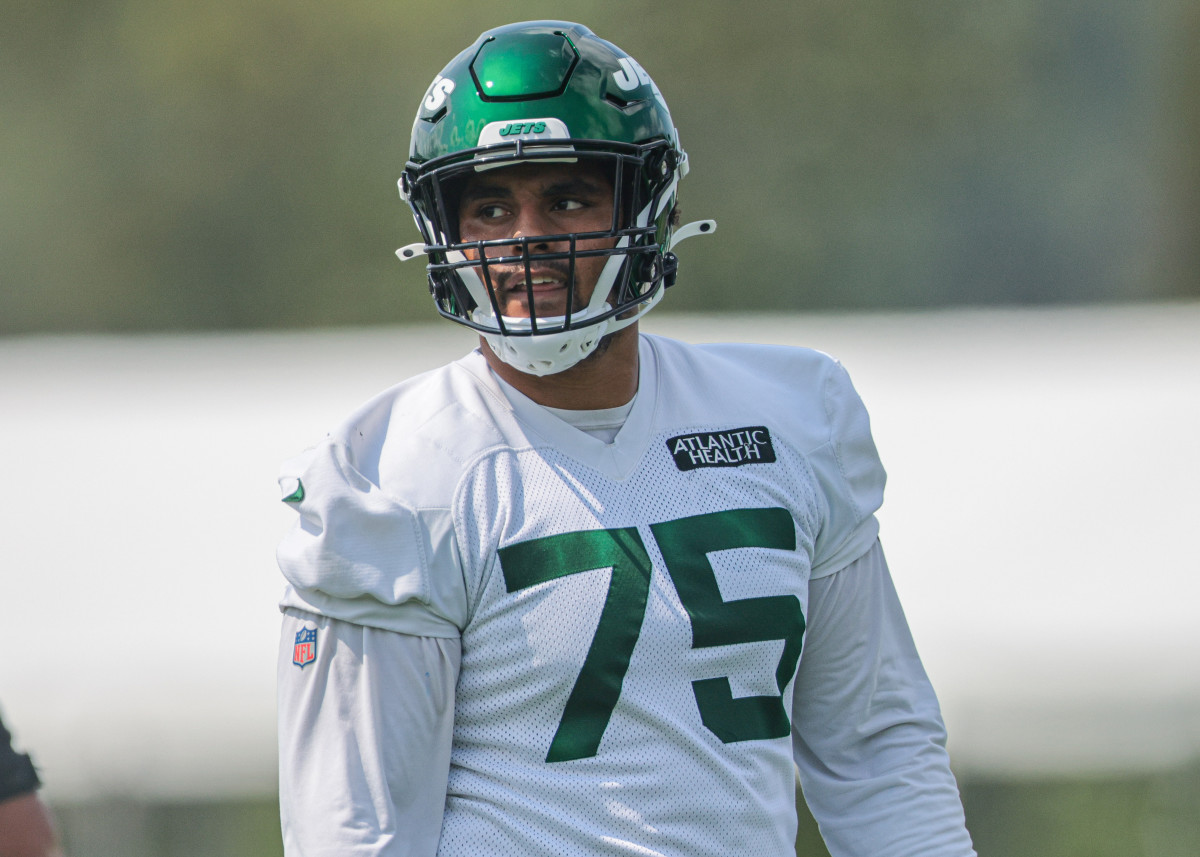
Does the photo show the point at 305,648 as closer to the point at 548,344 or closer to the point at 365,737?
the point at 365,737

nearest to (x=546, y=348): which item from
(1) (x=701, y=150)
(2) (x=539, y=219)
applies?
(2) (x=539, y=219)

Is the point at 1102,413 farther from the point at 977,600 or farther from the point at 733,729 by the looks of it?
the point at 733,729

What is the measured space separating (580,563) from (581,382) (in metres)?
0.24

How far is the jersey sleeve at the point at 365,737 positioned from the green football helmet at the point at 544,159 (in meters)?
0.34

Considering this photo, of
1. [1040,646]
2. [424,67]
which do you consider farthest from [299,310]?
[1040,646]

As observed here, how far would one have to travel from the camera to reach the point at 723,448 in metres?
1.52

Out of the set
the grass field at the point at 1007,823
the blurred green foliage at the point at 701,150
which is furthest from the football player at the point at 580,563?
the blurred green foliage at the point at 701,150

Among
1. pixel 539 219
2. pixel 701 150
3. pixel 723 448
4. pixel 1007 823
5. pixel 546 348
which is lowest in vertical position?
pixel 1007 823

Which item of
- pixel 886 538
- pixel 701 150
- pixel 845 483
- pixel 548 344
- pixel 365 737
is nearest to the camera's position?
pixel 365 737

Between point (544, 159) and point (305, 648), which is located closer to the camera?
point (305, 648)

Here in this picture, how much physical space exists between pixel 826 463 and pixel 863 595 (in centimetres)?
17

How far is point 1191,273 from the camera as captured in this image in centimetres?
770

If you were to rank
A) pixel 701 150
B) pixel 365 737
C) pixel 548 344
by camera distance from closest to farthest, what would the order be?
pixel 365 737, pixel 548 344, pixel 701 150

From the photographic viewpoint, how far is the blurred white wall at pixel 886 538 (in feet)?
10.1
